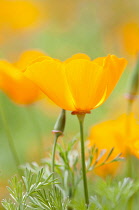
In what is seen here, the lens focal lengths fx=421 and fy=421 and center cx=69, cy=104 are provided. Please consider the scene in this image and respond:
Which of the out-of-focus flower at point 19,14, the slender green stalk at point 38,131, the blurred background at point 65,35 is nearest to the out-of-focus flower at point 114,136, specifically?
the slender green stalk at point 38,131

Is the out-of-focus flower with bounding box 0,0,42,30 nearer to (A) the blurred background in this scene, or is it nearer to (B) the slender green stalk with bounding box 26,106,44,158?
(A) the blurred background

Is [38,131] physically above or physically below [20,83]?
below

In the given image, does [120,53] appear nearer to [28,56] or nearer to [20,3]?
[20,3]

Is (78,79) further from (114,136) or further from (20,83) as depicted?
(20,83)

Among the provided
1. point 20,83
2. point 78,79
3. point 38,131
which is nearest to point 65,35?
point 38,131

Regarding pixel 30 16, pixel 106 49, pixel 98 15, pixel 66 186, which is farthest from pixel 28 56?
pixel 30 16

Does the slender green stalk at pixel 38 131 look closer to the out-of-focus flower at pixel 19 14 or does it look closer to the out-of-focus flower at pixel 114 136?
the out-of-focus flower at pixel 114 136
